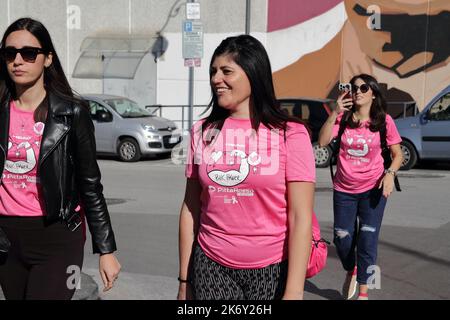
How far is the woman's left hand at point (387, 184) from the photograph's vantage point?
497 centimetres

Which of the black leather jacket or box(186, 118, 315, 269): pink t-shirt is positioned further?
the black leather jacket

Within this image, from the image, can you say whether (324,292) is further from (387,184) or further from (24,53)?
(24,53)

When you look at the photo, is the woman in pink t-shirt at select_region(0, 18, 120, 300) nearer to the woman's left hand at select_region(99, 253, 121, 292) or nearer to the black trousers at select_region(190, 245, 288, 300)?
the woman's left hand at select_region(99, 253, 121, 292)

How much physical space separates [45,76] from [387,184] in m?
2.91

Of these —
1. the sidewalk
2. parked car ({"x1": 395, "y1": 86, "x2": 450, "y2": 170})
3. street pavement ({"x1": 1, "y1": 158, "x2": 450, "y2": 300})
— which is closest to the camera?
the sidewalk

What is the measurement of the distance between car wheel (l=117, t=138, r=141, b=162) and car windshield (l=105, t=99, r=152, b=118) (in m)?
0.70

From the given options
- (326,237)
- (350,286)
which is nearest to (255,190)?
(350,286)

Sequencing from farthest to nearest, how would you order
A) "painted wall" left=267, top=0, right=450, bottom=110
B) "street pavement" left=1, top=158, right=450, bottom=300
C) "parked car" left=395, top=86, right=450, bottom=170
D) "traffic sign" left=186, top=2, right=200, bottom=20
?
"painted wall" left=267, top=0, right=450, bottom=110 → "traffic sign" left=186, top=2, right=200, bottom=20 → "parked car" left=395, top=86, right=450, bottom=170 → "street pavement" left=1, top=158, right=450, bottom=300

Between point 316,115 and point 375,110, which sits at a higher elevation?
point 375,110

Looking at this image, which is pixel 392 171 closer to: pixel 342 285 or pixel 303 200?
pixel 342 285

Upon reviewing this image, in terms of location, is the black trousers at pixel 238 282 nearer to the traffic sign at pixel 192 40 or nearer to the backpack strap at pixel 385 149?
the backpack strap at pixel 385 149

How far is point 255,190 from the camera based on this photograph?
8.64ft

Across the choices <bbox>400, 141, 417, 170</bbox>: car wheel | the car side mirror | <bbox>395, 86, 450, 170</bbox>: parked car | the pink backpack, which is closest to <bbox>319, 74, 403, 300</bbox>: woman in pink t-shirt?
the pink backpack

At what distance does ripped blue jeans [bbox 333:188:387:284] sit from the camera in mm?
5047
